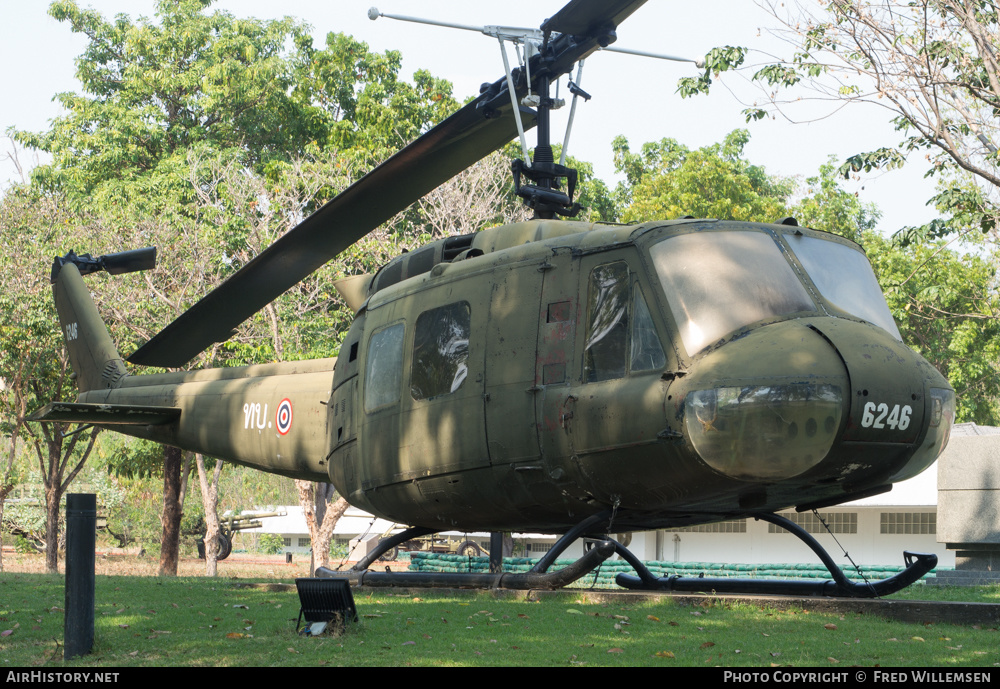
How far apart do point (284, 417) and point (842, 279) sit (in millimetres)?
5933

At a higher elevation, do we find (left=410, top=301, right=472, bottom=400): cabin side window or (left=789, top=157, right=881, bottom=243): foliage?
(left=789, top=157, right=881, bottom=243): foliage

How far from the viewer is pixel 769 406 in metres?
5.81

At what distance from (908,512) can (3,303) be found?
23631 millimetres

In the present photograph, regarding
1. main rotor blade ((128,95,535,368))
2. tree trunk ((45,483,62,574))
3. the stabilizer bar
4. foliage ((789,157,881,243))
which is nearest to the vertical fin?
main rotor blade ((128,95,535,368))

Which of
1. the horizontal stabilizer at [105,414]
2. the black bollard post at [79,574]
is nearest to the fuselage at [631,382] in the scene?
the black bollard post at [79,574]

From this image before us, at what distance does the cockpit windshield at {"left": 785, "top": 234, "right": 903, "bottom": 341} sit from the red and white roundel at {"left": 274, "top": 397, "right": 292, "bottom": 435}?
5611 millimetres

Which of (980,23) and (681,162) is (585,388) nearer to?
(980,23)

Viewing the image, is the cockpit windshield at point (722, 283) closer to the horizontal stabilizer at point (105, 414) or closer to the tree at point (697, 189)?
the horizontal stabilizer at point (105, 414)

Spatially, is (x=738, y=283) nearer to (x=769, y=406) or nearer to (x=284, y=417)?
(x=769, y=406)

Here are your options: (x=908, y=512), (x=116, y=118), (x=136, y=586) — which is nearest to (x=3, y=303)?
(x=136, y=586)

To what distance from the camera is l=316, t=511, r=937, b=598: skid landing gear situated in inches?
277

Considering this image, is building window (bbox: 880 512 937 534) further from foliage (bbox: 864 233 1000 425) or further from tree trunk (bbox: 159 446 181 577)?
tree trunk (bbox: 159 446 181 577)

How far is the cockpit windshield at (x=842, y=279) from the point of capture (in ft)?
22.4

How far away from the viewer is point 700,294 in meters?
6.47
